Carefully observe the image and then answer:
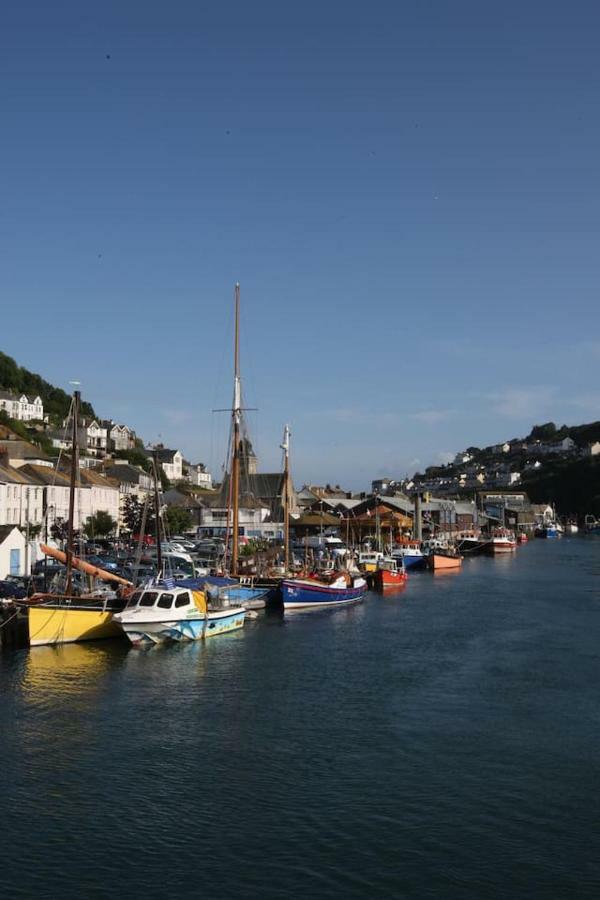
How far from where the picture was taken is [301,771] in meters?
25.3

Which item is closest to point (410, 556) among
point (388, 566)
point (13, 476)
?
point (388, 566)

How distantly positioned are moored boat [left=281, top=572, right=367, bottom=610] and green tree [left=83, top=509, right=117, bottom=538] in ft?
119

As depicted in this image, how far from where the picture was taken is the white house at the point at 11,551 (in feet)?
187

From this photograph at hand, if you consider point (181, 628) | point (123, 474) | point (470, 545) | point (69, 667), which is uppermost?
point (123, 474)

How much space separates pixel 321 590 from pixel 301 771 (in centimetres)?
3826

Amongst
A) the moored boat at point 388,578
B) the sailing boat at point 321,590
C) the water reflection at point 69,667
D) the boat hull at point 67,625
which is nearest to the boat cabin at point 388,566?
the moored boat at point 388,578

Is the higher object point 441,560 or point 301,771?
point 441,560

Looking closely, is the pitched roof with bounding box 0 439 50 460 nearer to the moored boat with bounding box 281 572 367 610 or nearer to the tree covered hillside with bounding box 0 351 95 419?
the moored boat with bounding box 281 572 367 610

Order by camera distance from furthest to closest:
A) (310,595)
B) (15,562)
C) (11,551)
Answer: (310,595), (15,562), (11,551)

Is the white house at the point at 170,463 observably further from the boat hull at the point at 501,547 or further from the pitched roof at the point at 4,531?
the pitched roof at the point at 4,531

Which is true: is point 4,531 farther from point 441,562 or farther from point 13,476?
point 441,562

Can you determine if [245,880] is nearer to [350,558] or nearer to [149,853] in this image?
[149,853]

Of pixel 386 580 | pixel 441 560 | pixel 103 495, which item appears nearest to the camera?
pixel 386 580

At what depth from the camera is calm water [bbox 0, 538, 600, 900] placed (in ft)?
62.4
